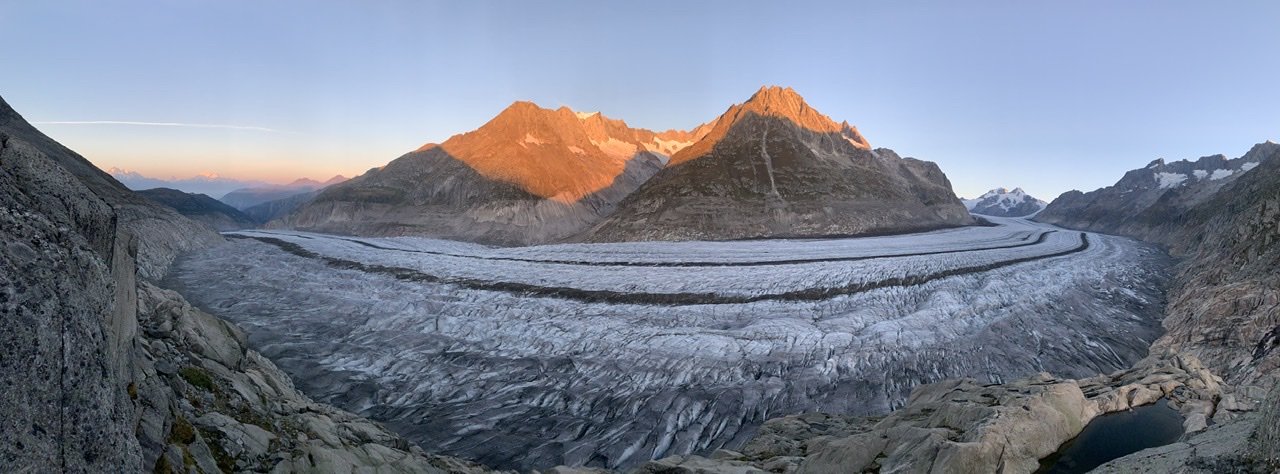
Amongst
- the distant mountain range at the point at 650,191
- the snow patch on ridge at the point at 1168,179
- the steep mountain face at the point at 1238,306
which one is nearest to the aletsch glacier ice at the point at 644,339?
the steep mountain face at the point at 1238,306

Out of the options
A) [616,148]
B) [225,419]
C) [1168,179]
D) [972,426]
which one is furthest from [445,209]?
[1168,179]

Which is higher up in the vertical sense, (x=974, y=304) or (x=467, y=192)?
(x=467, y=192)

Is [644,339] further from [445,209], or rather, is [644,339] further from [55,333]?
[445,209]

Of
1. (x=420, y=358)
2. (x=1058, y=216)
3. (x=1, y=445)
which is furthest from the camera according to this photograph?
(x=1058, y=216)

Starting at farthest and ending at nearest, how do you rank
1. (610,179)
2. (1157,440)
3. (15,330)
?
(610,179) → (1157,440) → (15,330)

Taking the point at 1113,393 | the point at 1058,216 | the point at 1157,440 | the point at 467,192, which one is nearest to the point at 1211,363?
the point at 1113,393

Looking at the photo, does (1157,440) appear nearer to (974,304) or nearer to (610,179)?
(974,304)
